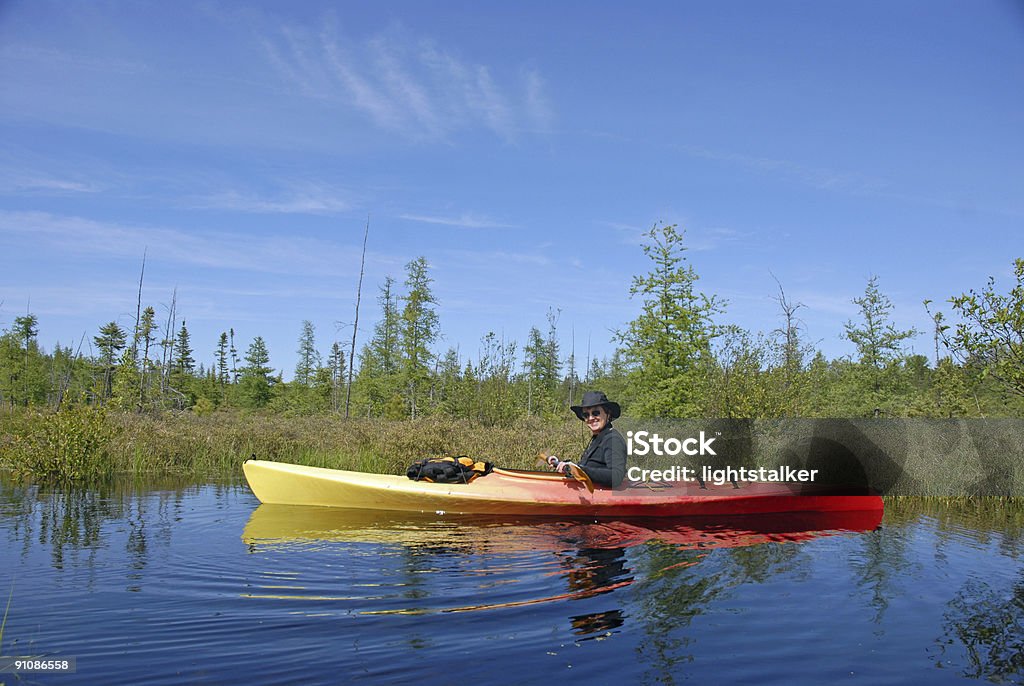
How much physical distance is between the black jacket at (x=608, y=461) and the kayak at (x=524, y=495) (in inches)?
6.3

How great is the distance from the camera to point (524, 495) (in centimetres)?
871

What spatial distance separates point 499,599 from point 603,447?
3672mm

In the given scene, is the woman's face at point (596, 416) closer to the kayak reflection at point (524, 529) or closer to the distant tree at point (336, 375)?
the kayak reflection at point (524, 529)

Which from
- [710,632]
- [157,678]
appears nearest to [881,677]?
[710,632]

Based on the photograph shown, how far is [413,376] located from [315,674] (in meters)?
20.6

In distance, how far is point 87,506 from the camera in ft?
29.1

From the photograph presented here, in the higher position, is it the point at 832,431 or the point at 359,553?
the point at 832,431

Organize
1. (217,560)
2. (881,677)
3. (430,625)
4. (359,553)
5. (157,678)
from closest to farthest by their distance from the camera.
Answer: (157,678) → (881,677) → (430,625) → (217,560) → (359,553)

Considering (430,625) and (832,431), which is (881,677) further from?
(832,431)

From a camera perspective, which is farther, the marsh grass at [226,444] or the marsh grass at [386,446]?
the marsh grass at [386,446]

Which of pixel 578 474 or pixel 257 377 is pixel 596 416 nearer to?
pixel 578 474

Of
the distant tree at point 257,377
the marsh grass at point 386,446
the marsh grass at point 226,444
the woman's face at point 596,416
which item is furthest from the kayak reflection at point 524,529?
the distant tree at point 257,377

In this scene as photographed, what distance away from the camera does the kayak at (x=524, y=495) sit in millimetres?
8742

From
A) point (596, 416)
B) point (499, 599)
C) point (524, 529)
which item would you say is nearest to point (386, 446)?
point (524, 529)
